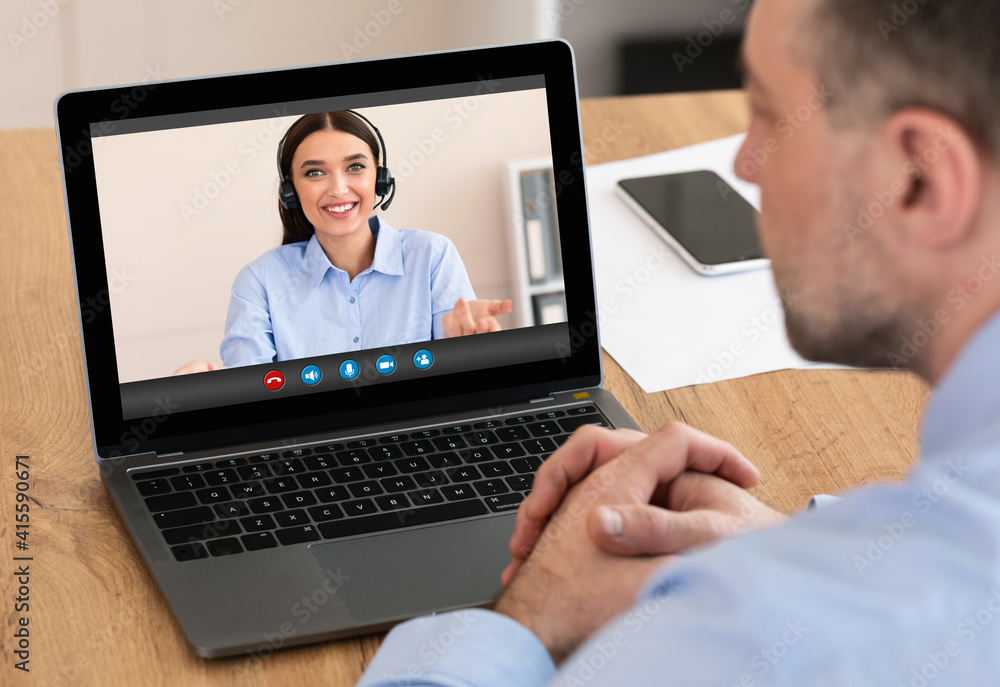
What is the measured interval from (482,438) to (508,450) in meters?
0.03

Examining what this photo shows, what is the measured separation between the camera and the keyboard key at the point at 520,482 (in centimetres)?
92

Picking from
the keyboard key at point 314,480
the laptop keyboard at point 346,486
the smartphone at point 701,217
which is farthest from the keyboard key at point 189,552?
the smartphone at point 701,217

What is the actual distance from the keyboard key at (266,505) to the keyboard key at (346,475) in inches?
2.2

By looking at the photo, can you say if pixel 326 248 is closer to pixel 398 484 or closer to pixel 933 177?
pixel 398 484

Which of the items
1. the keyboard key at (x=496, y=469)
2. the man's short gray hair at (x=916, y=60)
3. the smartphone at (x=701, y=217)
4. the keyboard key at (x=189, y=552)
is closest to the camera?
the man's short gray hair at (x=916, y=60)

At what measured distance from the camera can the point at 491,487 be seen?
92 cm

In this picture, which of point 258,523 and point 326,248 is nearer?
point 258,523

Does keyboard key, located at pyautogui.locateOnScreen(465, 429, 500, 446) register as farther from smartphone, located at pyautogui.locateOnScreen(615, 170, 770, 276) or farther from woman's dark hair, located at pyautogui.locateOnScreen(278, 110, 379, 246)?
smartphone, located at pyautogui.locateOnScreen(615, 170, 770, 276)

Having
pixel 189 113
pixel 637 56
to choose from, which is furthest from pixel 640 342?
pixel 637 56

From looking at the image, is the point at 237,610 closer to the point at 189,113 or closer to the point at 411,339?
the point at 411,339

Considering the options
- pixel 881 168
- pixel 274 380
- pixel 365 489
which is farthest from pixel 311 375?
pixel 881 168

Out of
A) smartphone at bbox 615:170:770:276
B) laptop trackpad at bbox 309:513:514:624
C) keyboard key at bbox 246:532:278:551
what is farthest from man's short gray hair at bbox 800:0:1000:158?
smartphone at bbox 615:170:770:276

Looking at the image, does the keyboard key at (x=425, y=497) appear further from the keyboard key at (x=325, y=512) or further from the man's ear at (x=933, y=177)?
the man's ear at (x=933, y=177)

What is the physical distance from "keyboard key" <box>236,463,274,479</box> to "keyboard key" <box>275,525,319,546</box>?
8 cm
